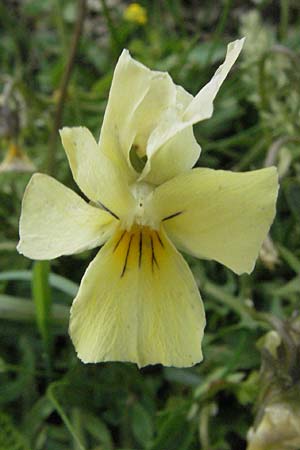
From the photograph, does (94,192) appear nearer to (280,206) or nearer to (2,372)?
(2,372)

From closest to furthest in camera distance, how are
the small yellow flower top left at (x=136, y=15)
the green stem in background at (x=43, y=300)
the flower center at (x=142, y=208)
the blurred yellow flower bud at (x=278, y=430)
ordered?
the flower center at (x=142, y=208), the blurred yellow flower bud at (x=278, y=430), the green stem in background at (x=43, y=300), the small yellow flower top left at (x=136, y=15)

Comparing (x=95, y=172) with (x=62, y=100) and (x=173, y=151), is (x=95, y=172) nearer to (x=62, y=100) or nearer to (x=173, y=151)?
(x=173, y=151)

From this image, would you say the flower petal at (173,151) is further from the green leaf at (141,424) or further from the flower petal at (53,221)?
the green leaf at (141,424)

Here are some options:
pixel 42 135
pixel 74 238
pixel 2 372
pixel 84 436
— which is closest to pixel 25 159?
pixel 42 135

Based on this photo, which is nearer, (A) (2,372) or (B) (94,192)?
(B) (94,192)

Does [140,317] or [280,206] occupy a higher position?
[140,317]

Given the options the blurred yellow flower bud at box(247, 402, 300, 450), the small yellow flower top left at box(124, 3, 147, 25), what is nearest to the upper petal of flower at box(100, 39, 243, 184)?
the blurred yellow flower bud at box(247, 402, 300, 450)

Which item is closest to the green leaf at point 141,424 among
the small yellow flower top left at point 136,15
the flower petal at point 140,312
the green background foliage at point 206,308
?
the green background foliage at point 206,308

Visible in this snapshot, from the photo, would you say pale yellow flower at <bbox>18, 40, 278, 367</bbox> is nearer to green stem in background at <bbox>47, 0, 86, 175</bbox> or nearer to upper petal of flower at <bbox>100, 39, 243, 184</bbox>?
upper petal of flower at <bbox>100, 39, 243, 184</bbox>
